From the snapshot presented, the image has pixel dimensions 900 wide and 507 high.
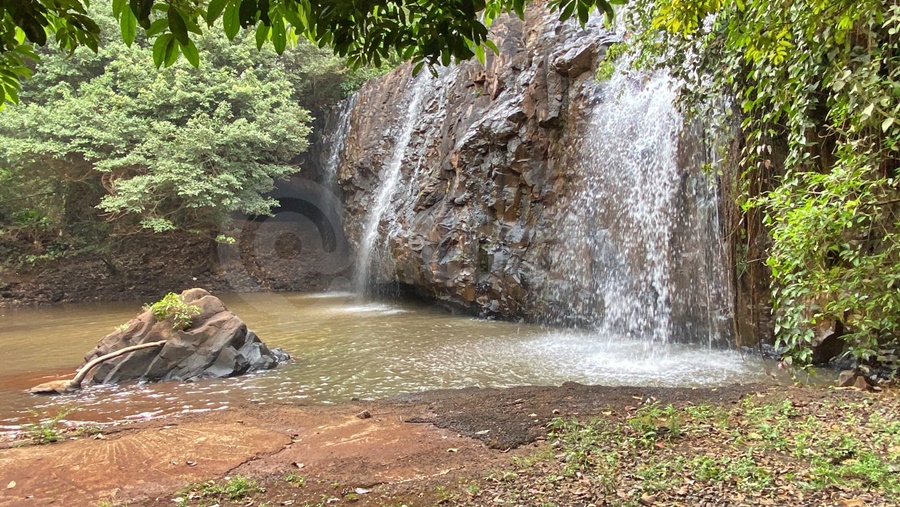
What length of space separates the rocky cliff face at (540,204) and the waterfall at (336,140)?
469cm

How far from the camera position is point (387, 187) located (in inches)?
560

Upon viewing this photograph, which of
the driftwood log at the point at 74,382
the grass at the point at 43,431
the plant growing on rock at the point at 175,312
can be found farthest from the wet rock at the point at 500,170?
the grass at the point at 43,431

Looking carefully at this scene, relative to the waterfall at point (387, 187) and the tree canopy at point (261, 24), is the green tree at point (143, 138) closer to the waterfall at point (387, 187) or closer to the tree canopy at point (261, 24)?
the waterfall at point (387, 187)

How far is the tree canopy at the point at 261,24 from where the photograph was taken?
4.98 ft

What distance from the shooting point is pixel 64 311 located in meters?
13.4

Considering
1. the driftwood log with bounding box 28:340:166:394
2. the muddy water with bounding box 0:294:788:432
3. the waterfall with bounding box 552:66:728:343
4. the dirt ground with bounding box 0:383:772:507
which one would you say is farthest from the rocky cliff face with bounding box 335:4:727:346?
the driftwood log with bounding box 28:340:166:394

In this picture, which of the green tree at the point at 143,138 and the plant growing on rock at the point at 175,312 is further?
the green tree at the point at 143,138

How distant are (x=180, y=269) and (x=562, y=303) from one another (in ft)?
42.8

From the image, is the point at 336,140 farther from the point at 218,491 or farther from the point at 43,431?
the point at 218,491

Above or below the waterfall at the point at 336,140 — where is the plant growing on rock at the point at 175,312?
below

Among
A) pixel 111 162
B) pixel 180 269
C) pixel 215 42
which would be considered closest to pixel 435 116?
pixel 215 42

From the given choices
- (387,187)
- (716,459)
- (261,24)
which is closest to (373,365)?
(716,459)

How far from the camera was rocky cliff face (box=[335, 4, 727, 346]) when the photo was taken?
7.95 metres

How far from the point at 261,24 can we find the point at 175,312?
238 inches
